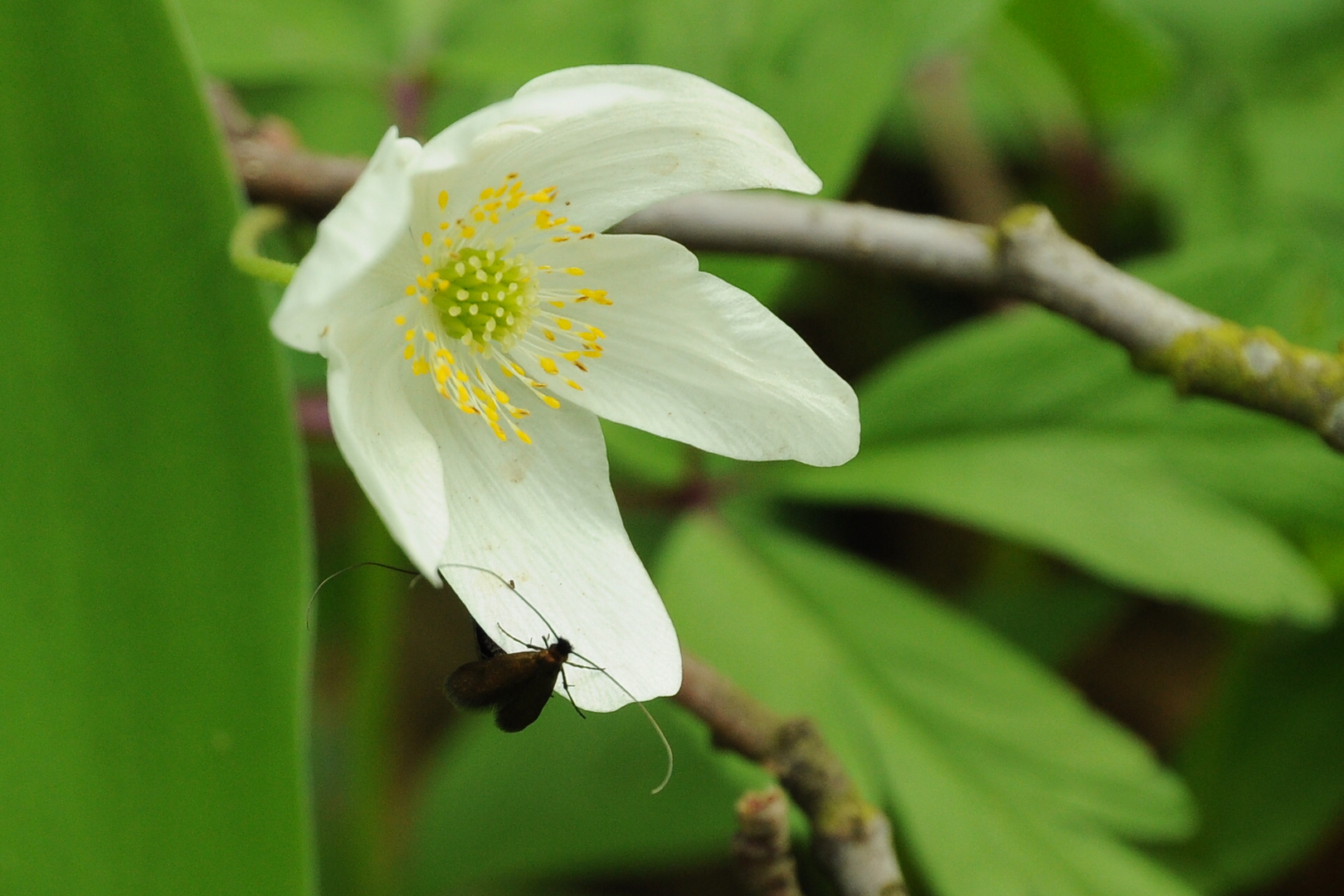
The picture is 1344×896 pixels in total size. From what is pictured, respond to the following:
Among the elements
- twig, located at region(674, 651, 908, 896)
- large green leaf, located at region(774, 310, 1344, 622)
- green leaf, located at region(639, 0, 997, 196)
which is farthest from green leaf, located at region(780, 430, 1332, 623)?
twig, located at region(674, 651, 908, 896)

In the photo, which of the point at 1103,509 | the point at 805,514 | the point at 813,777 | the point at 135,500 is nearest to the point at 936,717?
the point at 1103,509

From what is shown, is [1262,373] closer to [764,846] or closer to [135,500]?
[764,846]

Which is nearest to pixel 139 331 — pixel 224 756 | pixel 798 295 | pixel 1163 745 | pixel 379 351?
pixel 379 351

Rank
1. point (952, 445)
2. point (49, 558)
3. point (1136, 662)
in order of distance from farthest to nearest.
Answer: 1. point (1136, 662)
2. point (952, 445)
3. point (49, 558)

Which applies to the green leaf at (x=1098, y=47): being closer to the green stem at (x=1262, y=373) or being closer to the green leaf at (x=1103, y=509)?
the green leaf at (x=1103, y=509)

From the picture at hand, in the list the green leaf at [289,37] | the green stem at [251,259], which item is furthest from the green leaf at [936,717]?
the green leaf at [289,37]

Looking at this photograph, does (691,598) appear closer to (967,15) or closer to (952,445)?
(952,445)
